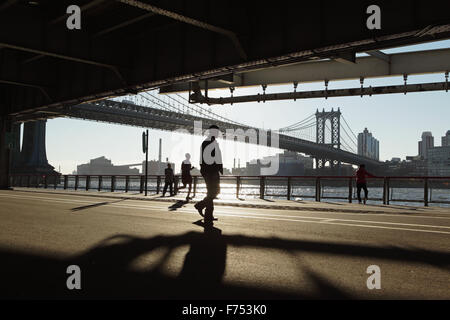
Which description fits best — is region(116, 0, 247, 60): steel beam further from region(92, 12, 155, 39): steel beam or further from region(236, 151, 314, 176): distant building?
region(236, 151, 314, 176): distant building

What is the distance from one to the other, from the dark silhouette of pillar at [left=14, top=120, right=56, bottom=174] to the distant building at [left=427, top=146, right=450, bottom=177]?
89961mm

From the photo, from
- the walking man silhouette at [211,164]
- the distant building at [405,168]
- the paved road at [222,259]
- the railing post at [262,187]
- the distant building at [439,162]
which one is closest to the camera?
the paved road at [222,259]

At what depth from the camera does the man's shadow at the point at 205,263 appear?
4.00 m

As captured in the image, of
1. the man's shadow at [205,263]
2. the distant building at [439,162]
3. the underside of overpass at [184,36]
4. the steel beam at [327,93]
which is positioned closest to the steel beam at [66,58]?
the underside of overpass at [184,36]

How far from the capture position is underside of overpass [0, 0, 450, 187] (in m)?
10.9

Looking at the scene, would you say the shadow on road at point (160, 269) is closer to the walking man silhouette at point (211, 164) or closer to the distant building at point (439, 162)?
the walking man silhouette at point (211, 164)

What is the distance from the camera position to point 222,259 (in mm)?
5066

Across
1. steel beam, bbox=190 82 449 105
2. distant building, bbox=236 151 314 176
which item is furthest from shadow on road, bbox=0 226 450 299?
distant building, bbox=236 151 314 176

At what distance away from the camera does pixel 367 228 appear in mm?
7965

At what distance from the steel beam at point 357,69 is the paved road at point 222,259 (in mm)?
9960

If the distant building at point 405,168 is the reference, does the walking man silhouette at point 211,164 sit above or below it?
below

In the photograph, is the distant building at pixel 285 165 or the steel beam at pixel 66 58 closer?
the steel beam at pixel 66 58

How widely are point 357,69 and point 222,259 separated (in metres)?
14.5
